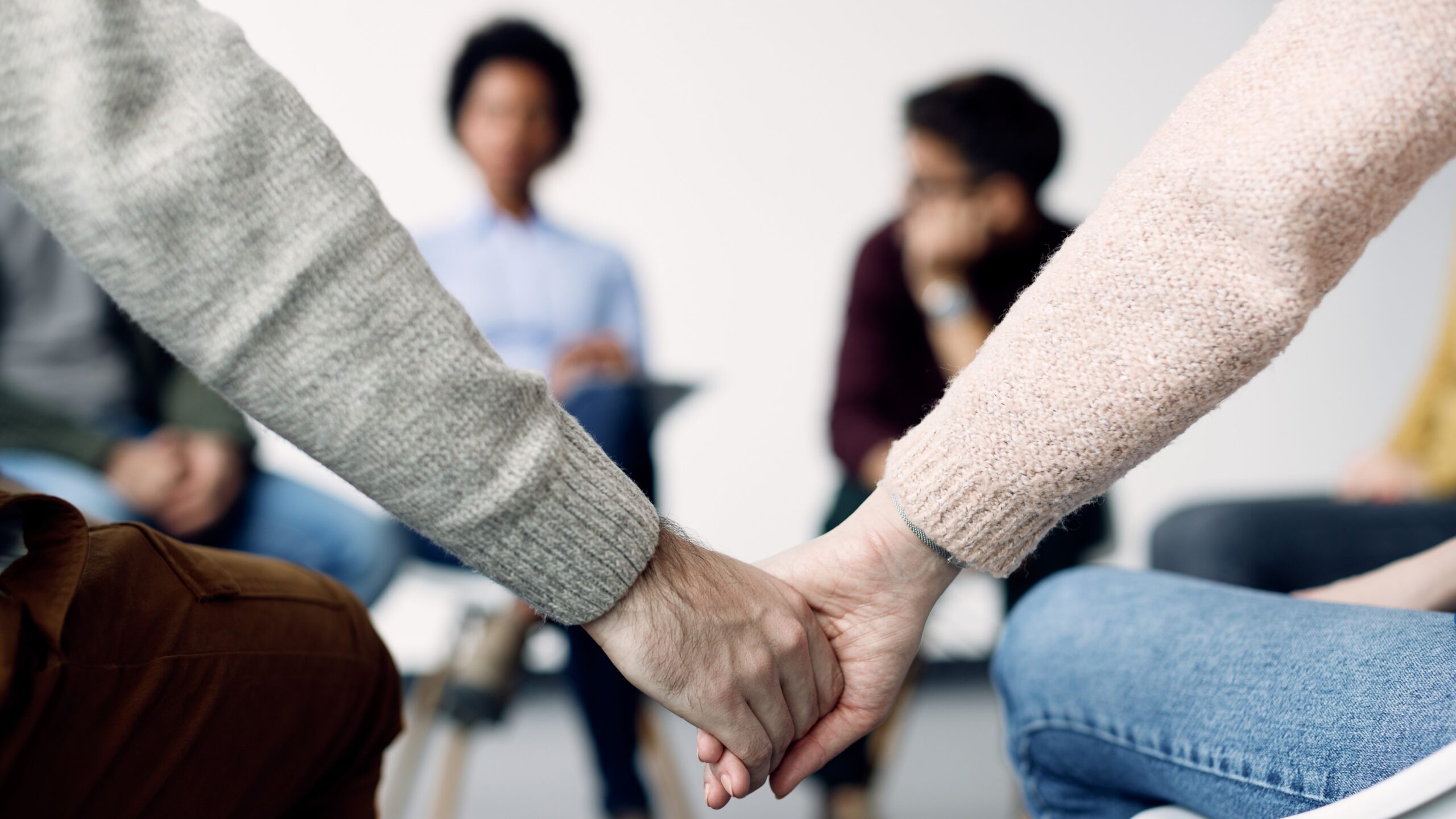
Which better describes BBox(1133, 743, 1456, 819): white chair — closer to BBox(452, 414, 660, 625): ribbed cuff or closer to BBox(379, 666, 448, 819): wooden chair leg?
BBox(452, 414, 660, 625): ribbed cuff

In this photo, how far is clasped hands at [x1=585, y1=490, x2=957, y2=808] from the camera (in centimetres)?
57

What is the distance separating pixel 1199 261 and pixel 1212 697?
0.84ft

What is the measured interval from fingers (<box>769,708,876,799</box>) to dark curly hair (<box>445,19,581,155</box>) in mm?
1655

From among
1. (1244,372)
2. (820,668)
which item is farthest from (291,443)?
(1244,372)

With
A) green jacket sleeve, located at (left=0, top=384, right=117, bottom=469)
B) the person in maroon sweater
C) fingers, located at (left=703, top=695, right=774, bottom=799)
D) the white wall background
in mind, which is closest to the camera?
fingers, located at (left=703, top=695, right=774, bottom=799)

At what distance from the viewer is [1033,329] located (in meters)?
0.55

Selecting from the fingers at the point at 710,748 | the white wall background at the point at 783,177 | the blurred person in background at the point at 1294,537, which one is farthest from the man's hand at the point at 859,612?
the white wall background at the point at 783,177

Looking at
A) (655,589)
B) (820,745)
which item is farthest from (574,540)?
(820,745)

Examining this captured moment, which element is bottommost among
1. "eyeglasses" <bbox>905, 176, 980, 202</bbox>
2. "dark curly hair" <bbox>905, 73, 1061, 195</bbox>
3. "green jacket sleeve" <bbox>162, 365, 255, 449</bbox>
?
"green jacket sleeve" <bbox>162, 365, 255, 449</bbox>

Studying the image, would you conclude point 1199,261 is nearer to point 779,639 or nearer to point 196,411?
point 779,639

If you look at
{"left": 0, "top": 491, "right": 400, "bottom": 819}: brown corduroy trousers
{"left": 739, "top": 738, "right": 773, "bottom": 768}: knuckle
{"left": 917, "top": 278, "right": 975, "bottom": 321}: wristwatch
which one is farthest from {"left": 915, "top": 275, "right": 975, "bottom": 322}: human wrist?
{"left": 0, "top": 491, "right": 400, "bottom": 819}: brown corduroy trousers

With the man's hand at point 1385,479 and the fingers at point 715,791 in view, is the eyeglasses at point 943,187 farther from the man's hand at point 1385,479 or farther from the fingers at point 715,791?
the fingers at point 715,791

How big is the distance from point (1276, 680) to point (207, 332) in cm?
60

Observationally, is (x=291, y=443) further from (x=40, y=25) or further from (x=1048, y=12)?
(x=1048, y=12)
